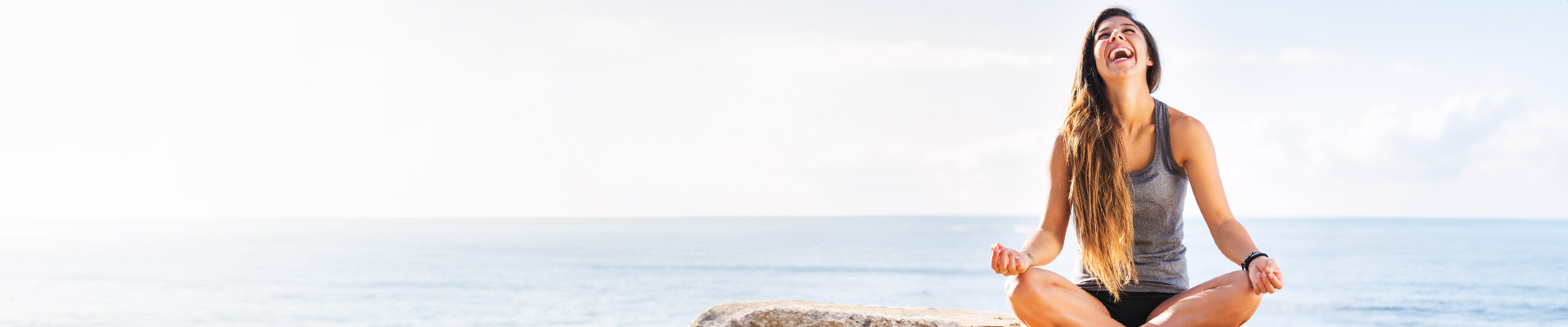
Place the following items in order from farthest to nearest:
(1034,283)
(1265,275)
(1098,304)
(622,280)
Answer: (622,280), (1098,304), (1034,283), (1265,275)

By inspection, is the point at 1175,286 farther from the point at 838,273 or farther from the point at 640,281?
the point at 838,273

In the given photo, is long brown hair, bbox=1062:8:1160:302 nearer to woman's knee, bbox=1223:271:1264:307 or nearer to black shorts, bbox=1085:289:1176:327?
black shorts, bbox=1085:289:1176:327

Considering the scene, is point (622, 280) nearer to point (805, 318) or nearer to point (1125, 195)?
point (805, 318)

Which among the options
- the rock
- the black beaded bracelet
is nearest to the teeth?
the black beaded bracelet

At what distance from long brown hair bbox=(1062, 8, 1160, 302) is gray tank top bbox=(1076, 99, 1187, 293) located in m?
0.03

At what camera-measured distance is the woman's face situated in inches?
102

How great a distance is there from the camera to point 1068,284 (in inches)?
94.2

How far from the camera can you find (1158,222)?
2564mm

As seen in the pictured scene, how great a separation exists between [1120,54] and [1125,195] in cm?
37

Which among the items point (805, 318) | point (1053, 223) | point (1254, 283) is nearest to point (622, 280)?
point (805, 318)

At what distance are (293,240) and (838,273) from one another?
30.9 meters

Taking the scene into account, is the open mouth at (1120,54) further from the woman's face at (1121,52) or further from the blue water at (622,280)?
the blue water at (622,280)

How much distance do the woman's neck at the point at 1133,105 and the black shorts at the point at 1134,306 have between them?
436 mm

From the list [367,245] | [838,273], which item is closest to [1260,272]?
[838,273]
